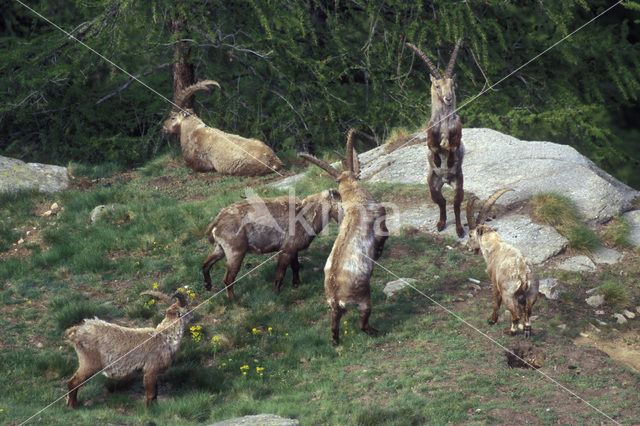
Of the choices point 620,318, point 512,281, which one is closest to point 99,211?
point 512,281

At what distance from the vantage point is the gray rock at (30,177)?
14.3 m

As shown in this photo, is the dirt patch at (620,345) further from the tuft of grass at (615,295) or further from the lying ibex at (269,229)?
the lying ibex at (269,229)

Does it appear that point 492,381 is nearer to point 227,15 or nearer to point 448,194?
point 448,194

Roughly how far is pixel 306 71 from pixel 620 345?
10556 millimetres

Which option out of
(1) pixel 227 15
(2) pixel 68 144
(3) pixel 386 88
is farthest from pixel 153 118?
(3) pixel 386 88

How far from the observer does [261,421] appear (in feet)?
23.2

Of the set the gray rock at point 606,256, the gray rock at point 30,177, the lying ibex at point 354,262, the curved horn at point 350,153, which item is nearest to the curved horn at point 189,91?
the gray rock at point 30,177

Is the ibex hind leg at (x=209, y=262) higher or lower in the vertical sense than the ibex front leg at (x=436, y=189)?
lower

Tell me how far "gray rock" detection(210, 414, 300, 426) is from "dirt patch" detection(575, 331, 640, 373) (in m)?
4.10

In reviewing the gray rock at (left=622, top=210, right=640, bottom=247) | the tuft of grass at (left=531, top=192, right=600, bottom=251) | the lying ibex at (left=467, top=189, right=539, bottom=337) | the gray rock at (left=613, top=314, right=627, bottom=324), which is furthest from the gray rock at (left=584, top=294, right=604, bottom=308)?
the gray rock at (left=622, top=210, right=640, bottom=247)

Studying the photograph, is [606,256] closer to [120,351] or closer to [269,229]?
[269,229]

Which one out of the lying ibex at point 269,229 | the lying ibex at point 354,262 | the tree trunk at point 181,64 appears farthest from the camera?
the tree trunk at point 181,64

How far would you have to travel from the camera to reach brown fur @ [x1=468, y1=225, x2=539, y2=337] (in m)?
8.66

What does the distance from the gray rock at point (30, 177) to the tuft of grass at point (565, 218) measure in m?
9.23
